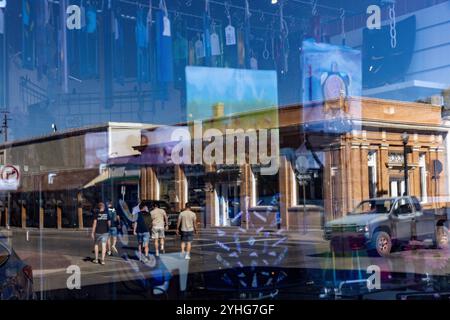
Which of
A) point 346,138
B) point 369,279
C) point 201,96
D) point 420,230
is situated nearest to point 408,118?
point 346,138

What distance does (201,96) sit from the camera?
7.28m

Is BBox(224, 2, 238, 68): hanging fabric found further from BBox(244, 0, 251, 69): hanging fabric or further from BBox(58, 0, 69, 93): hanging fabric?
BBox(58, 0, 69, 93): hanging fabric

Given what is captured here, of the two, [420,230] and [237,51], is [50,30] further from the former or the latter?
[420,230]

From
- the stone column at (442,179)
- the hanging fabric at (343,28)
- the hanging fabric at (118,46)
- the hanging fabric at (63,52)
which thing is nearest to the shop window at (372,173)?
the stone column at (442,179)

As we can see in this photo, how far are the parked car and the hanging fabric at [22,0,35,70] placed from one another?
3.01 meters

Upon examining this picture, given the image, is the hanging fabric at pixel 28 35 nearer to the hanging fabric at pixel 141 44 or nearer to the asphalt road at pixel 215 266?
the hanging fabric at pixel 141 44

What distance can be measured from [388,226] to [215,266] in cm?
247

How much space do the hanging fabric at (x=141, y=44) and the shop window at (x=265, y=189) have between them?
2.16 meters

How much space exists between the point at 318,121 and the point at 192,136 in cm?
173

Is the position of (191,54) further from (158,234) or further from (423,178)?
(423,178)

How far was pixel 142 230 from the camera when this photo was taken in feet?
24.8

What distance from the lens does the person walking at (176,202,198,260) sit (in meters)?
7.73

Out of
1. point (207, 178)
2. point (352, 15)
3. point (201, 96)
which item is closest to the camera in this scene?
point (352, 15)

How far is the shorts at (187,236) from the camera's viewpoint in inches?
305
